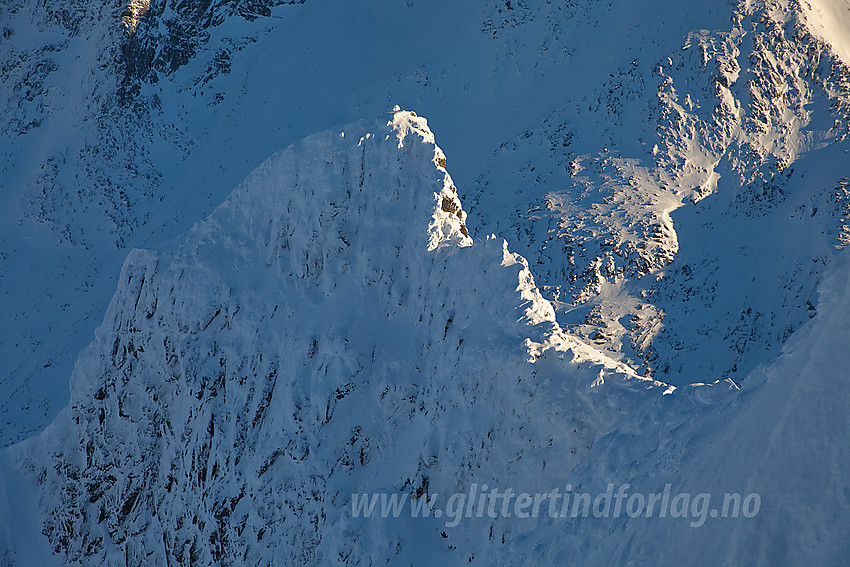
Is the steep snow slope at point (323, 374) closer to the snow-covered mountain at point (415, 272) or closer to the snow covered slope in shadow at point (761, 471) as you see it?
the snow-covered mountain at point (415, 272)

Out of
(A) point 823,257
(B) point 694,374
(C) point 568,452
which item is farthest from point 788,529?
(A) point 823,257

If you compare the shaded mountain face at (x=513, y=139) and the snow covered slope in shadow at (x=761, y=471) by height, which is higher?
the shaded mountain face at (x=513, y=139)

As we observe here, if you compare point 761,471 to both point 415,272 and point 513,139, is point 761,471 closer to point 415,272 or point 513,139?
point 415,272

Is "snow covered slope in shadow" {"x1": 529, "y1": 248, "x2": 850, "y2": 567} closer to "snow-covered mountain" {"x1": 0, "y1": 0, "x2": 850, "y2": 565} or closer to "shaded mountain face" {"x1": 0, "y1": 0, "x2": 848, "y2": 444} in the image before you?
"snow-covered mountain" {"x1": 0, "y1": 0, "x2": 850, "y2": 565}

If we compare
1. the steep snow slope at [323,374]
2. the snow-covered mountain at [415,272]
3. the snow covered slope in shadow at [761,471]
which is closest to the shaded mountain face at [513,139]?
the snow-covered mountain at [415,272]

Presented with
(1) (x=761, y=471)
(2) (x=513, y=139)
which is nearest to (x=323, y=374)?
(1) (x=761, y=471)

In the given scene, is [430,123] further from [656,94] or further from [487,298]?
[487,298]
